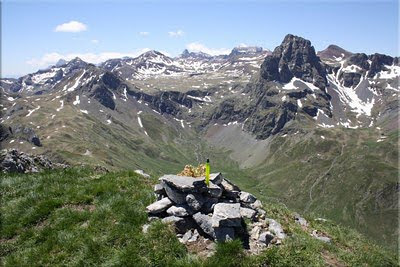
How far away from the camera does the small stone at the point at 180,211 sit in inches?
787

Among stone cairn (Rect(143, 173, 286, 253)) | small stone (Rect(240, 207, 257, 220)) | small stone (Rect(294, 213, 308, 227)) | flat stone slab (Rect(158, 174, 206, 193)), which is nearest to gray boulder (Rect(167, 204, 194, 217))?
stone cairn (Rect(143, 173, 286, 253))

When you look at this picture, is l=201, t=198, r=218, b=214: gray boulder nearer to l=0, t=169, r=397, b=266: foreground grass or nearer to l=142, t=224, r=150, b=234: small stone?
l=0, t=169, r=397, b=266: foreground grass

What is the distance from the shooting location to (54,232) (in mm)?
19922

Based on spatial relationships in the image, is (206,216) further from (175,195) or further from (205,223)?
(175,195)

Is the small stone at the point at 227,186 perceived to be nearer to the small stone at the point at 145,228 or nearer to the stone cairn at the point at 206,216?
the stone cairn at the point at 206,216

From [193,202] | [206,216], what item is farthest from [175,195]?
[206,216]

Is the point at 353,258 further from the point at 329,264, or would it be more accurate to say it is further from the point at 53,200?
the point at 53,200

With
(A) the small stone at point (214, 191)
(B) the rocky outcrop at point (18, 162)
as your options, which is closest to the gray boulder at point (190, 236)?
(A) the small stone at point (214, 191)

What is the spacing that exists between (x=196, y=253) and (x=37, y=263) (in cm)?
736

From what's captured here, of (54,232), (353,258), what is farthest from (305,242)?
(54,232)

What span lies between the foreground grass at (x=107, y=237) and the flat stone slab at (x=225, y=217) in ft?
3.64

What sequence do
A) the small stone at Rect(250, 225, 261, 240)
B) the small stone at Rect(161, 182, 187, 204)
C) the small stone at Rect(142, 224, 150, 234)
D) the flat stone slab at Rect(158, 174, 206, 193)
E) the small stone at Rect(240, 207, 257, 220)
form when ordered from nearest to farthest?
1. the small stone at Rect(142, 224, 150, 234)
2. the flat stone slab at Rect(158, 174, 206, 193)
3. the small stone at Rect(250, 225, 261, 240)
4. the small stone at Rect(161, 182, 187, 204)
5. the small stone at Rect(240, 207, 257, 220)

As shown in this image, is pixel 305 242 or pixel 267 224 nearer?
pixel 305 242

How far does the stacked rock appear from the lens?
19.2m
